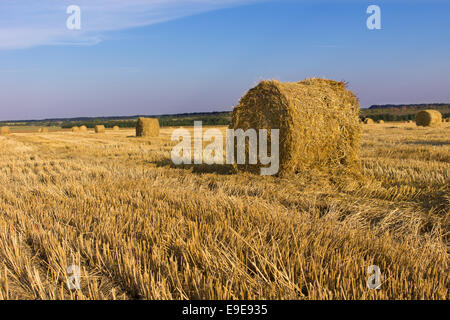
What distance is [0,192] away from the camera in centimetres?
543

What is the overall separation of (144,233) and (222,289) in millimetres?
1224

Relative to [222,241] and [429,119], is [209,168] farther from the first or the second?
[429,119]

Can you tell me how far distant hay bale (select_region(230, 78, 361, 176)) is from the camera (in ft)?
22.0

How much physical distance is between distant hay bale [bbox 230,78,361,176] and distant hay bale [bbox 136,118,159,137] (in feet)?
57.3

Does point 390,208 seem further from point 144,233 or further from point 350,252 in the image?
point 144,233

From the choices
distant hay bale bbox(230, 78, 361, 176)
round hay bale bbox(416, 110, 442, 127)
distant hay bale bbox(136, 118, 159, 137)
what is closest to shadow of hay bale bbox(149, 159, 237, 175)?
distant hay bale bbox(230, 78, 361, 176)

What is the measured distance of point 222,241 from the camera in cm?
292

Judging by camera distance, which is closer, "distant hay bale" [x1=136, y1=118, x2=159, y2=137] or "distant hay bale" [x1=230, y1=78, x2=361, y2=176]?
"distant hay bale" [x1=230, y1=78, x2=361, y2=176]

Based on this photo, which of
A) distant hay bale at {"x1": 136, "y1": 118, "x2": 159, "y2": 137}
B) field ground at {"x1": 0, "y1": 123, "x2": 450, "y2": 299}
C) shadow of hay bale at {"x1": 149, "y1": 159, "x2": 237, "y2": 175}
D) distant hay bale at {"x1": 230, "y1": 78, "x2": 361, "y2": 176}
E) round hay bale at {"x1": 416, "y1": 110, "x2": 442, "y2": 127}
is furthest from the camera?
round hay bale at {"x1": 416, "y1": 110, "x2": 442, "y2": 127}

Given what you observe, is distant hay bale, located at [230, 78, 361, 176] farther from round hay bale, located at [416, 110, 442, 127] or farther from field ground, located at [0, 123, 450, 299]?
round hay bale, located at [416, 110, 442, 127]

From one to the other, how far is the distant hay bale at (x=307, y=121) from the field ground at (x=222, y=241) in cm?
129

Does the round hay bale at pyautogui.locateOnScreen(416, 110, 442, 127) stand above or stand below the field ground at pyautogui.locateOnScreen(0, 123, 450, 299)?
above

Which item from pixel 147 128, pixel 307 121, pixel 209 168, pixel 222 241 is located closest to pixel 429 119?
pixel 147 128
